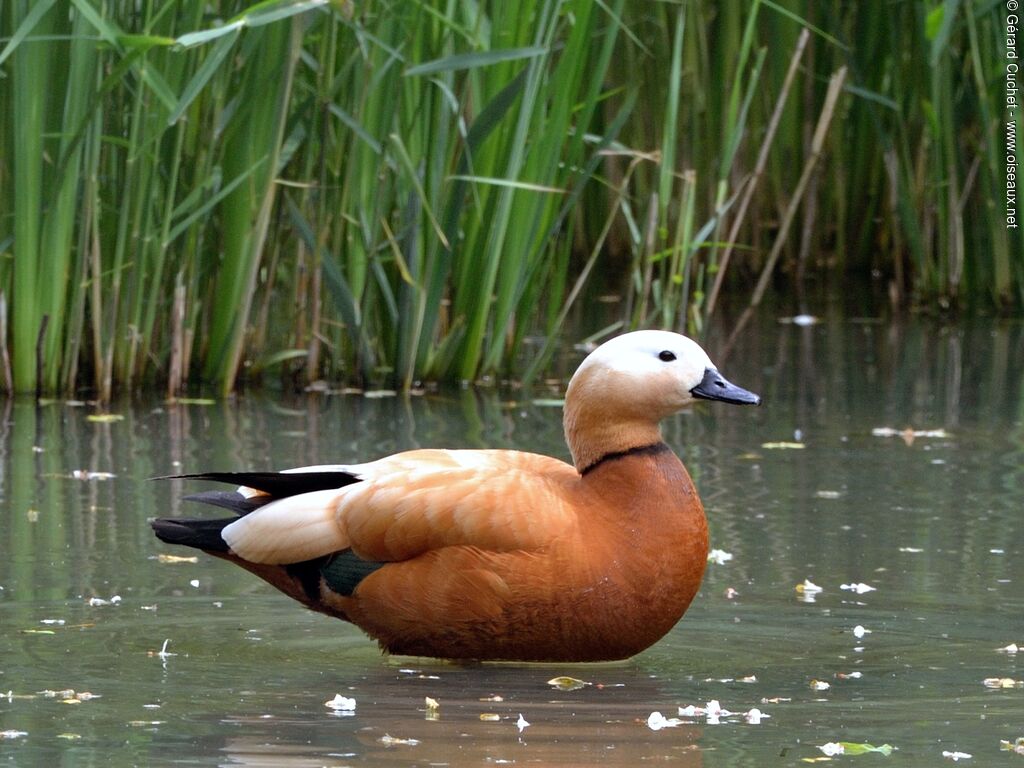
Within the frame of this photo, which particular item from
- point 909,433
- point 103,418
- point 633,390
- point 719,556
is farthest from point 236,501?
point 909,433

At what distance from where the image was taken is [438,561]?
4414 millimetres

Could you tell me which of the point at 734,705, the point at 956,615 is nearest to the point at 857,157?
the point at 956,615

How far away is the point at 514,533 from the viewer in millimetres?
4348

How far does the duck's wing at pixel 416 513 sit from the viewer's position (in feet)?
14.4

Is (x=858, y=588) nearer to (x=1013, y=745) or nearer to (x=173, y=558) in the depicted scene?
(x=1013, y=745)

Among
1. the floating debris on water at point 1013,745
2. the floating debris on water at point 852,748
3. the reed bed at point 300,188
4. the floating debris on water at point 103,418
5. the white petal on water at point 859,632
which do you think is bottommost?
the floating debris on water at point 852,748

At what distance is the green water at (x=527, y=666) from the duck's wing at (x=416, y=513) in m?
0.26

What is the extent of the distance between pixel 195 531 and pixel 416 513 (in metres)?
0.56

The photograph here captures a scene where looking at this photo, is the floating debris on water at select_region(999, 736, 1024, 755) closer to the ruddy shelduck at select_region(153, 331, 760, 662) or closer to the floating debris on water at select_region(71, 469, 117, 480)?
the ruddy shelduck at select_region(153, 331, 760, 662)

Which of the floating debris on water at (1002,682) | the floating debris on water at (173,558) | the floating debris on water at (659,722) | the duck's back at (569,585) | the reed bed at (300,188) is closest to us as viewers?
the floating debris on water at (659,722)

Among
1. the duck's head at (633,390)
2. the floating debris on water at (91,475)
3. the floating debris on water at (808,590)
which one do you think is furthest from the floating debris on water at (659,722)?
the floating debris on water at (91,475)

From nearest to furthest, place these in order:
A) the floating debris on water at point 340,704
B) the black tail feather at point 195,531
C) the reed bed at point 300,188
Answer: the floating debris on water at point 340,704, the black tail feather at point 195,531, the reed bed at point 300,188

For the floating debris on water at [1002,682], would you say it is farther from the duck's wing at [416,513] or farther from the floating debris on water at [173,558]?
the floating debris on water at [173,558]

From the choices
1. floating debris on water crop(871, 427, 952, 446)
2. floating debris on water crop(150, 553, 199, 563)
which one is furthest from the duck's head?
floating debris on water crop(871, 427, 952, 446)
